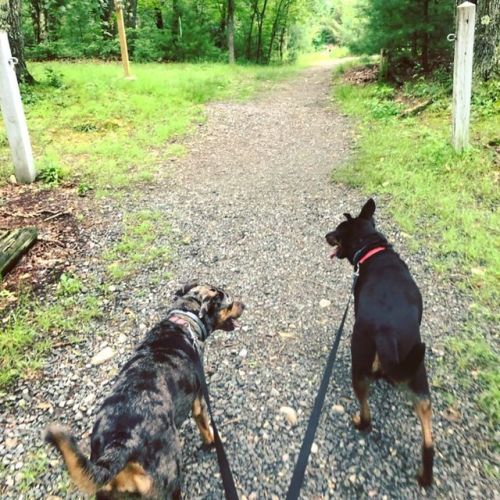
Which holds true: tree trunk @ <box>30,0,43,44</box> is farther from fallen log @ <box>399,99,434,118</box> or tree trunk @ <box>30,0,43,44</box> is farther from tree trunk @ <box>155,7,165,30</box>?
fallen log @ <box>399,99,434,118</box>

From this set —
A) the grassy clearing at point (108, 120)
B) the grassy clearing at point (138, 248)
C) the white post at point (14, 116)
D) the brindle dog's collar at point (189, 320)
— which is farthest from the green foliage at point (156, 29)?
the brindle dog's collar at point (189, 320)

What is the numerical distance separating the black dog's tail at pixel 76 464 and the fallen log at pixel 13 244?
137 inches

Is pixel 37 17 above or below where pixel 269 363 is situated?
above

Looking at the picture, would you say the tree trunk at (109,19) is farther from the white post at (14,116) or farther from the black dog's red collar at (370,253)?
the black dog's red collar at (370,253)

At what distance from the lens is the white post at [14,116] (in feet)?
20.7

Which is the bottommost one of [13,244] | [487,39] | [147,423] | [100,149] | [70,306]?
[70,306]

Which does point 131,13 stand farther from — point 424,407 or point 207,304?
point 424,407

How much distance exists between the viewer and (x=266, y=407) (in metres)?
3.16

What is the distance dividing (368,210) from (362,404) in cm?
161

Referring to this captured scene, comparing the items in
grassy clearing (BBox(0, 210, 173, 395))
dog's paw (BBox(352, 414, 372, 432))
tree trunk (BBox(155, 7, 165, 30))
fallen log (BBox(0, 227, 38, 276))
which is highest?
tree trunk (BBox(155, 7, 165, 30))

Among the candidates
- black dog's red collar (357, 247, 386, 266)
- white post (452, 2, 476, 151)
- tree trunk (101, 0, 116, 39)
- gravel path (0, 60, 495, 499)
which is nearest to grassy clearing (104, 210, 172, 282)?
gravel path (0, 60, 495, 499)

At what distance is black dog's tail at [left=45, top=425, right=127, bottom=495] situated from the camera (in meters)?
1.78

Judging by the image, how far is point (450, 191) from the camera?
6133mm

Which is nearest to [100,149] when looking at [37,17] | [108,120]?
[108,120]
